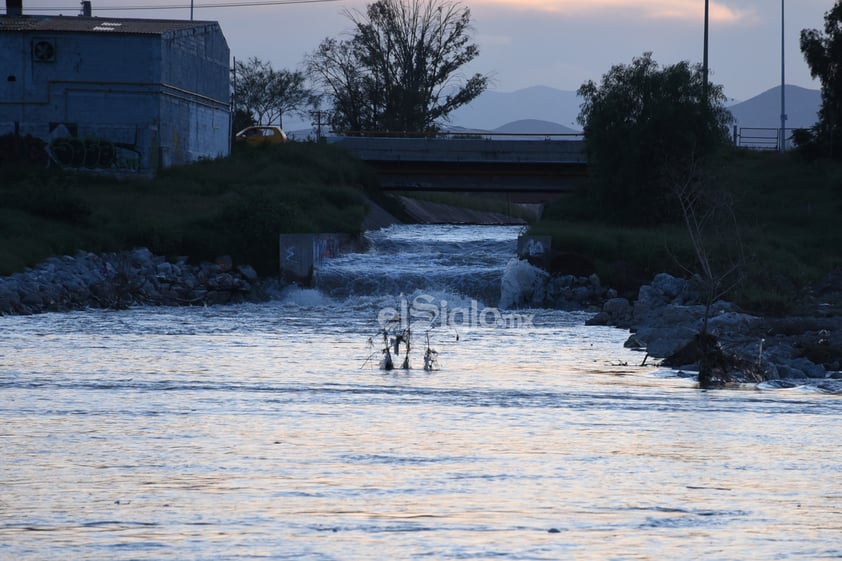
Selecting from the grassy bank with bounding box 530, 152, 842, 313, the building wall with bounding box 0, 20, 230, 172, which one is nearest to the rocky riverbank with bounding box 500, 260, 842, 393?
the grassy bank with bounding box 530, 152, 842, 313

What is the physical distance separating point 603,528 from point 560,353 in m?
15.0

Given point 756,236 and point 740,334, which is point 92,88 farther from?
point 740,334

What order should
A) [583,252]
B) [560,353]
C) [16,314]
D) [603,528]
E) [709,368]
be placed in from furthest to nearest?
1. [583,252]
2. [16,314]
3. [560,353]
4. [709,368]
5. [603,528]

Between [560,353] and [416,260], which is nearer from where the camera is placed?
[560,353]

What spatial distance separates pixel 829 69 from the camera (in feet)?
196

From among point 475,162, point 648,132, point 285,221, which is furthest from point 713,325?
point 475,162

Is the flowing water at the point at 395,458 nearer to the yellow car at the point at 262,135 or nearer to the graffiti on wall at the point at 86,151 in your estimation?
the graffiti on wall at the point at 86,151

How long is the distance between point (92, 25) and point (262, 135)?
16.5 metres

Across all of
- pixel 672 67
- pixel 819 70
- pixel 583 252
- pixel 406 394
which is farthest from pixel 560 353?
pixel 819 70

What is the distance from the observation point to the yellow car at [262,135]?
68.2 metres

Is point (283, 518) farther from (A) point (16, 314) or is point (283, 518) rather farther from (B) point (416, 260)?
(B) point (416, 260)

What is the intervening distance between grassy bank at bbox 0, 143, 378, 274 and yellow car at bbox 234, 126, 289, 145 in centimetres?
1408

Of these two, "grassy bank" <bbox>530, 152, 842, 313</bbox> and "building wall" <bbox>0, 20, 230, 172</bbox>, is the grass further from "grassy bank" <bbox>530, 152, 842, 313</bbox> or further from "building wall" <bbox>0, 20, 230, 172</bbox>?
"building wall" <bbox>0, 20, 230, 172</bbox>

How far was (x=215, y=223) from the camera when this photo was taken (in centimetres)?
4262
